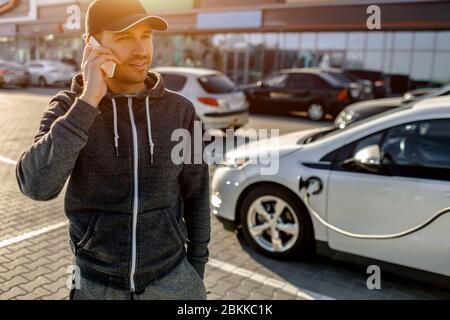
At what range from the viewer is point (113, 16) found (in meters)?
1.60

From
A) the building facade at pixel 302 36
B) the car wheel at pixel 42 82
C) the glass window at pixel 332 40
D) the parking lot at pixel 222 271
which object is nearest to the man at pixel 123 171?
the parking lot at pixel 222 271

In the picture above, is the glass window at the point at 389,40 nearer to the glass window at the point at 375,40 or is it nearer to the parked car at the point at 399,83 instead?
the glass window at the point at 375,40

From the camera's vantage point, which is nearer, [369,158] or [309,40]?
[369,158]

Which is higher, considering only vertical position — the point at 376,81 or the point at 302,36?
the point at 302,36

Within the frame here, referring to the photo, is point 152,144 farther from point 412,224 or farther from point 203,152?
point 412,224

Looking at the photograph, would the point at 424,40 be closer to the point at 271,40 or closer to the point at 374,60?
the point at 374,60

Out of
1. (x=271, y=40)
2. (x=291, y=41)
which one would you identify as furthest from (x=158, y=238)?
(x=271, y=40)

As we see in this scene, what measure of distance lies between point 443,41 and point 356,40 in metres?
4.16

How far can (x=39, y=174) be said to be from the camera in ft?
4.70

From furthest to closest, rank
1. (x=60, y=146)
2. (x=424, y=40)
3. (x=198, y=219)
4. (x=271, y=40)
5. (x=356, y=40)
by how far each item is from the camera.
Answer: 1. (x=271, y=40)
2. (x=356, y=40)
3. (x=424, y=40)
4. (x=198, y=219)
5. (x=60, y=146)

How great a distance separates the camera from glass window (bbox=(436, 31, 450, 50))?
71.8 ft

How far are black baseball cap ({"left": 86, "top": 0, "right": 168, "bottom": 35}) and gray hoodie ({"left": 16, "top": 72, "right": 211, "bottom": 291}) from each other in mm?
233

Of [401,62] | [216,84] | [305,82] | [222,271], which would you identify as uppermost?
[401,62]

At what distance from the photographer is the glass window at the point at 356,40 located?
77.7ft
